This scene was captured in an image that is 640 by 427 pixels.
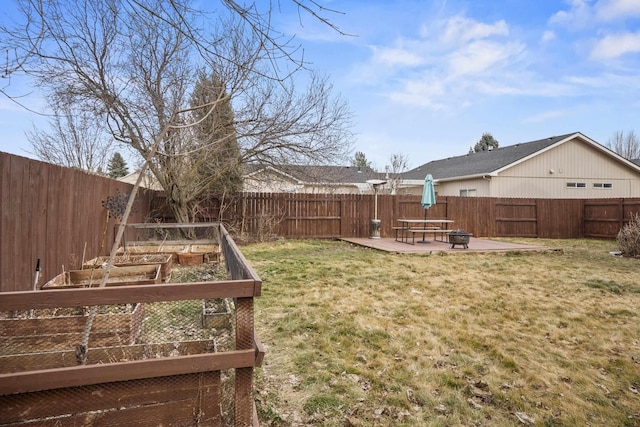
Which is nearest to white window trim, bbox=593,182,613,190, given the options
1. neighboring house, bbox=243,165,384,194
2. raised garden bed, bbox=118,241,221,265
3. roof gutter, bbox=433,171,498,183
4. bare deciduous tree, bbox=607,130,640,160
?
roof gutter, bbox=433,171,498,183

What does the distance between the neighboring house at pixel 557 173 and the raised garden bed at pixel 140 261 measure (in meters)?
14.2

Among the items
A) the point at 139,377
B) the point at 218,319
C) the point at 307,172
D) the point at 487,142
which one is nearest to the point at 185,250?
the point at 218,319

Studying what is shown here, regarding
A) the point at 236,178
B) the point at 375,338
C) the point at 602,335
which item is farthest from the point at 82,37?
the point at 602,335

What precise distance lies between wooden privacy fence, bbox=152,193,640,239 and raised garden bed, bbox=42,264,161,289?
6.57 metres

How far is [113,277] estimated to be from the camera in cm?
439

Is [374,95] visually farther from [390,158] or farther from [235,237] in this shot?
[390,158]

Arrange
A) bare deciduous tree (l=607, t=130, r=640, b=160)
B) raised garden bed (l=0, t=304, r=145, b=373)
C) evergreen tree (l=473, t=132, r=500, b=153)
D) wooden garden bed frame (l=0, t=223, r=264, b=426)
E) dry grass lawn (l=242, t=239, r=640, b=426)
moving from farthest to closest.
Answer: evergreen tree (l=473, t=132, r=500, b=153) → bare deciduous tree (l=607, t=130, r=640, b=160) → dry grass lawn (l=242, t=239, r=640, b=426) → raised garden bed (l=0, t=304, r=145, b=373) → wooden garden bed frame (l=0, t=223, r=264, b=426)

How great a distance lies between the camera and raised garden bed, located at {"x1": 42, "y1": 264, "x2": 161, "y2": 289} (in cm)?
388

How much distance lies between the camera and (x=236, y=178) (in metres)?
11.4

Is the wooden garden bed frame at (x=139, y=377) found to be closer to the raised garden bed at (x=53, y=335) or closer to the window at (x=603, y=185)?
the raised garden bed at (x=53, y=335)

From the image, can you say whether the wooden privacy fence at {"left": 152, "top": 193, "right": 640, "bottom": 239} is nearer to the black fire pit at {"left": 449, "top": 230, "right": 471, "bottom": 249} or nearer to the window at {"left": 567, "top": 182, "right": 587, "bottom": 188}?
the window at {"left": 567, "top": 182, "right": 587, "bottom": 188}

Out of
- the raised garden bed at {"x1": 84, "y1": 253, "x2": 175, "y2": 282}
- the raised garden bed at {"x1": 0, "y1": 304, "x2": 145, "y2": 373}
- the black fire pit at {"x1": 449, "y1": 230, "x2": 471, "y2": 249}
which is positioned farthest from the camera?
the black fire pit at {"x1": 449, "y1": 230, "x2": 471, "y2": 249}

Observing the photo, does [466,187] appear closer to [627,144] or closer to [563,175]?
[563,175]

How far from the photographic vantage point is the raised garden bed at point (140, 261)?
487 cm
